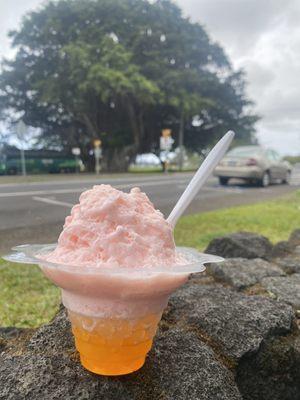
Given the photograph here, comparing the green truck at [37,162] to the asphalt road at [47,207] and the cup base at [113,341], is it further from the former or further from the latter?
the cup base at [113,341]

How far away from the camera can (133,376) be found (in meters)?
1.24

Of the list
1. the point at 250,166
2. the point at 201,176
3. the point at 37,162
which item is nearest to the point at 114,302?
the point at 201,176

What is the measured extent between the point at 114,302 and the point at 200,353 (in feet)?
1.79

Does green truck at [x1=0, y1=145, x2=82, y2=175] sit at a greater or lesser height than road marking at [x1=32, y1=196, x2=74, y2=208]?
greater

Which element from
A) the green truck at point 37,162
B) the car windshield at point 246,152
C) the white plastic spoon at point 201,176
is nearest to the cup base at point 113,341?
the white plastic spoon at point 201,176

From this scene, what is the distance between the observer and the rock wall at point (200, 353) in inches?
47.2

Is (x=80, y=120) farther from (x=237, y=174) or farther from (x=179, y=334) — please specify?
(x=179, y=334)

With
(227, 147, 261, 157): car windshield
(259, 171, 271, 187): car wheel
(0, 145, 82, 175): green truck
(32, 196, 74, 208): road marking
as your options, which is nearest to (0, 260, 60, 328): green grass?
(32, 196, 74, 208): road marking

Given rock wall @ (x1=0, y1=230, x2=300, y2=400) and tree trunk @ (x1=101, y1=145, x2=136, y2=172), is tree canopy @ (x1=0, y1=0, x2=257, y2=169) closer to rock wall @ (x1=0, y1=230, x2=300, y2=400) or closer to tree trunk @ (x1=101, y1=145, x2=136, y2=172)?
tree trunk @ (x1=101, y1=145, x2=136, y2=172)

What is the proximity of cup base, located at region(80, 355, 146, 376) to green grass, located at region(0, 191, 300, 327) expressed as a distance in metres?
1.32

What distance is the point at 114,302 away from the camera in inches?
40.4

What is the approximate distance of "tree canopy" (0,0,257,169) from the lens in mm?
22141

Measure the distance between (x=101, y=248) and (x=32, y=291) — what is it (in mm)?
2192

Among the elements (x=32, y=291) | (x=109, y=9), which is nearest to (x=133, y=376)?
(x=32, y=291)
